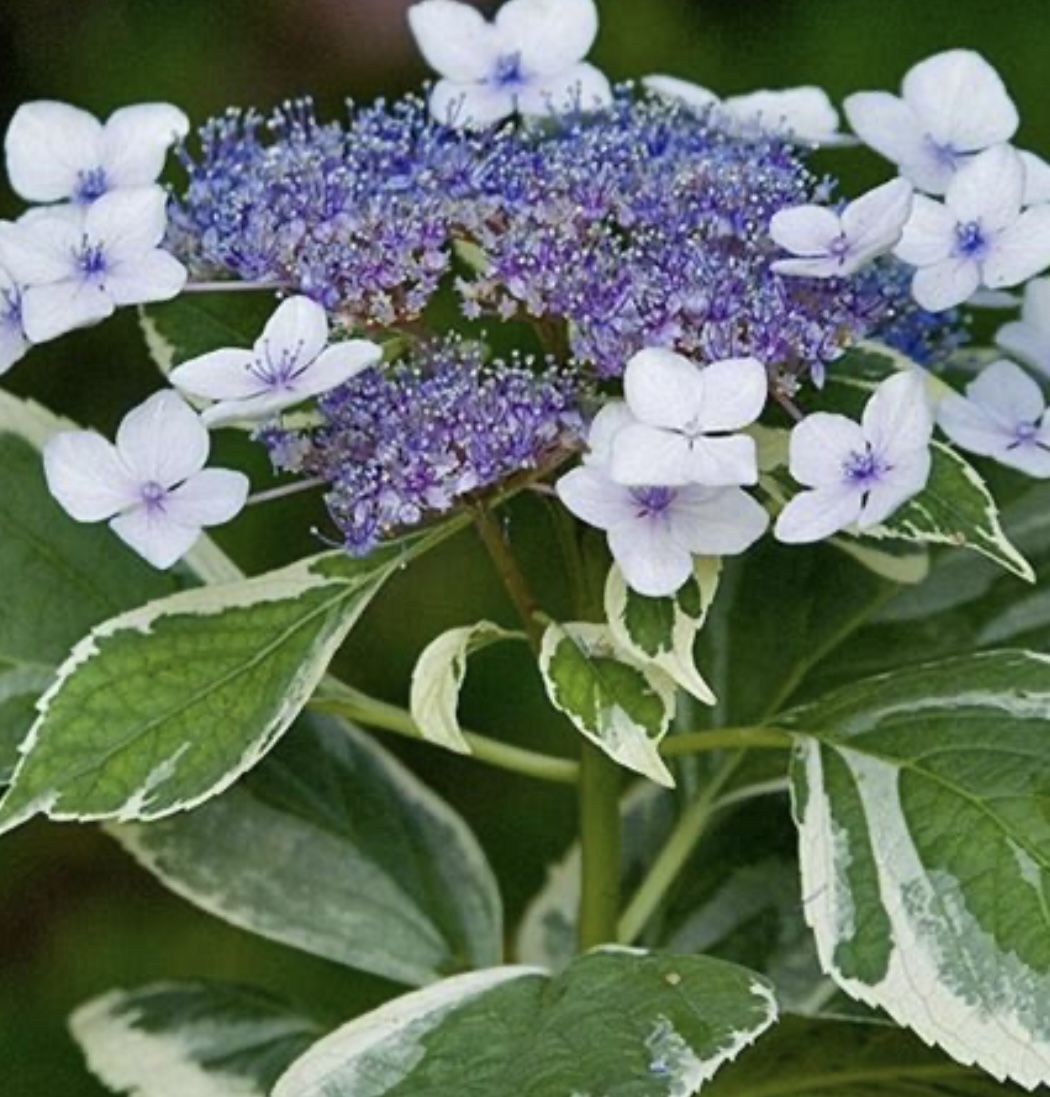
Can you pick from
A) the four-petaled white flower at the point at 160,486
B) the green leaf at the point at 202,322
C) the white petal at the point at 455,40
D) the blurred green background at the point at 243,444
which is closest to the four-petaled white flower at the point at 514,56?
the white petal at the point at 455,40

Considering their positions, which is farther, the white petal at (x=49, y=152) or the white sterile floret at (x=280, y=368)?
the white petal at (x=49, y=152)

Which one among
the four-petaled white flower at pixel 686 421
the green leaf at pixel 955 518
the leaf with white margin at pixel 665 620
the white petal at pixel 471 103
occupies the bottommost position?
the leaf with white margin at pixel 665 620

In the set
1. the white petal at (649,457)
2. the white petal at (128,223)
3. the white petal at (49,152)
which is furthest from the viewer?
the white petal at (49,152)

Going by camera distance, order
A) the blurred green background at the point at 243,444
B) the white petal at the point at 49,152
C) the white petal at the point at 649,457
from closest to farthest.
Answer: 1. the white petal at the point at 649,457
2. the white petal at the point at 49,152
3. the blurred green background at the point at 243,444

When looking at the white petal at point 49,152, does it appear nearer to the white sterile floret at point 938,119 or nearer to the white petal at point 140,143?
the white petal at point 140,143

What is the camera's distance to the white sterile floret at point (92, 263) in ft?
2.85

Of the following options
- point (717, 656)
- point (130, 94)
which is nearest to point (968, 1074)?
point (717, 656)

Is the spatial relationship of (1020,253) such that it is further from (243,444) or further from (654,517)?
(243,444)

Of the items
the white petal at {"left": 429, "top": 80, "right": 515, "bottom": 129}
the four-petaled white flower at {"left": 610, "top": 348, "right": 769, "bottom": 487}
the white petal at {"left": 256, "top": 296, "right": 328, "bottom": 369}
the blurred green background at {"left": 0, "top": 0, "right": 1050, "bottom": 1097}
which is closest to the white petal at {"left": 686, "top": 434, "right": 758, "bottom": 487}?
the four-petaled white flower at {"left": 610, "top": 348, "right": 769, "bottom": 487}

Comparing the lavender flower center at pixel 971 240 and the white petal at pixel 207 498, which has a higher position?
the lavender flower center at pixel 971 240

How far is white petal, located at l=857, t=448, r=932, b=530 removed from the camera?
0.82 meters

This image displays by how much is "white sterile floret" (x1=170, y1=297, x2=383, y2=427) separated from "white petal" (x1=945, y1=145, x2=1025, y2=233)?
0.21 meters

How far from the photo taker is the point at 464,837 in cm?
116

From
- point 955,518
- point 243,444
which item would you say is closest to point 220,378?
point 955,518
